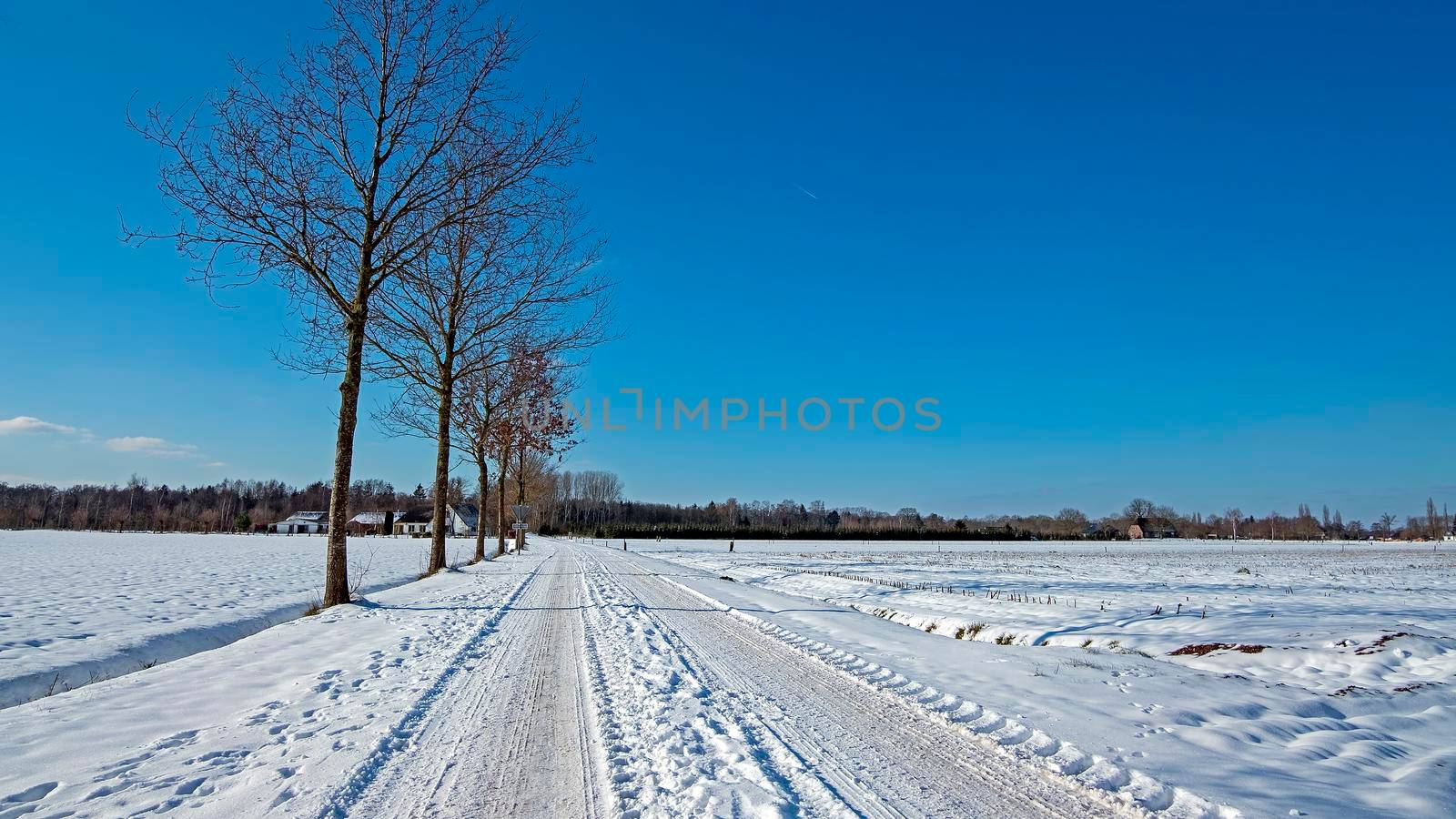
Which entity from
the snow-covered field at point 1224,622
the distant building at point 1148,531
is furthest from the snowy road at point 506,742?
the distant building at point 1148,531

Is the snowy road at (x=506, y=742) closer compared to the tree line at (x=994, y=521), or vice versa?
the snowy road at (x=506, y=742)

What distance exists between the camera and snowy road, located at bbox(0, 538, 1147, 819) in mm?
3410

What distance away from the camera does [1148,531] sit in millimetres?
143750

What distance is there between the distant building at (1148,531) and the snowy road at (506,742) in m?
151

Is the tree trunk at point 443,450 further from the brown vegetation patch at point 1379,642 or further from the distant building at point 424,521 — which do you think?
the distant building at point 424,521

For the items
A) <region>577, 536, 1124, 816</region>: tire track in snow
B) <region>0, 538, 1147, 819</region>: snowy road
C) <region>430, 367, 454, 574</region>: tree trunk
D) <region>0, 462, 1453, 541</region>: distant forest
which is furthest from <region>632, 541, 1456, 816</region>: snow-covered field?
<region>0, 462, 1453, 541</region>: distant forest

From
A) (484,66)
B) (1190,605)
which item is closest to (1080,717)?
(1190,605)

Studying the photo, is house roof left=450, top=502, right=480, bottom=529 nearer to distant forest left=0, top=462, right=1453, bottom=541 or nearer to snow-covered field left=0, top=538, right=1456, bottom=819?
distant forest left=0, top=462, right=1453, bottom=541

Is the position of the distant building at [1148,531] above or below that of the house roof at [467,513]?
below

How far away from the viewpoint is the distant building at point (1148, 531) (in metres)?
139

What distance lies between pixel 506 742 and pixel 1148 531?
6567 inches

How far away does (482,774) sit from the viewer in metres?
3.81

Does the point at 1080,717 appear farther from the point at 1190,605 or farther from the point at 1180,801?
the point at 1190,605

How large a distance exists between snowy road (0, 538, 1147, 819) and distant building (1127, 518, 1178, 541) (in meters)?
151
